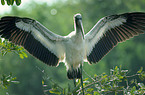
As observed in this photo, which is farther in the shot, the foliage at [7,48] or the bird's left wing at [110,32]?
the bird's left wing at [110,32]

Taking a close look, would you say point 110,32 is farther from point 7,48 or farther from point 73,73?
point 7,48

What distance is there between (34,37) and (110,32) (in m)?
1.62

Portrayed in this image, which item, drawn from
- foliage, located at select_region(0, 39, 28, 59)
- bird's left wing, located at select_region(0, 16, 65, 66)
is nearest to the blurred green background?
bird's left wing, located at select_region(0, 16, 65, 66)

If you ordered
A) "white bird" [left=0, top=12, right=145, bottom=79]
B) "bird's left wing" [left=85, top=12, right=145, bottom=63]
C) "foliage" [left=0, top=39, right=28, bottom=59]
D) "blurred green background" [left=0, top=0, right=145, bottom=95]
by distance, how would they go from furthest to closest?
1. "blurred green background" [left=0, top=0, right=145, bottom=95]
2. "bird's left wing" [left=85, top=12, right=145, bottom=63]
3. "white bird" [left=0, top=12, right=145, bottom=79]
4. "foliage" [left=0, top=39, right=28, bottom=59]

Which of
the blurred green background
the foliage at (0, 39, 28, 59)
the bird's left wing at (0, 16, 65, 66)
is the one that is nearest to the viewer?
the foliage at (0, 39, 28, 59)

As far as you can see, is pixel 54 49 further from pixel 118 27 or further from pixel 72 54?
pixel 118 27

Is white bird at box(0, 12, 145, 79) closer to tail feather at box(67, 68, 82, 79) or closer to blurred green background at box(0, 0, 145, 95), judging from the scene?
tail feather at box(67, 68, 82, 79)

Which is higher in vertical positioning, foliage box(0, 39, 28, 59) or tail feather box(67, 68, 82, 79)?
foliage box(0, 39, 28, 59)

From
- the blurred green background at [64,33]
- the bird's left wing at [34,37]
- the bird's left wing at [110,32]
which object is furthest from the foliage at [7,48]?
the blurred green background at [64,33]

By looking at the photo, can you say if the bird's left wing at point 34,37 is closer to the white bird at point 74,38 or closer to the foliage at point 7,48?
the white bird at point 74,38

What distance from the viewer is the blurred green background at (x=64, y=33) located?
75.4ft

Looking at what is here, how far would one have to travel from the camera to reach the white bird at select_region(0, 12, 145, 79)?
5434 mm

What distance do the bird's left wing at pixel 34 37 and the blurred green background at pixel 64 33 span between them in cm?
1369

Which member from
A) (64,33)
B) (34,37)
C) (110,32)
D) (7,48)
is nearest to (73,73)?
(34,37)
